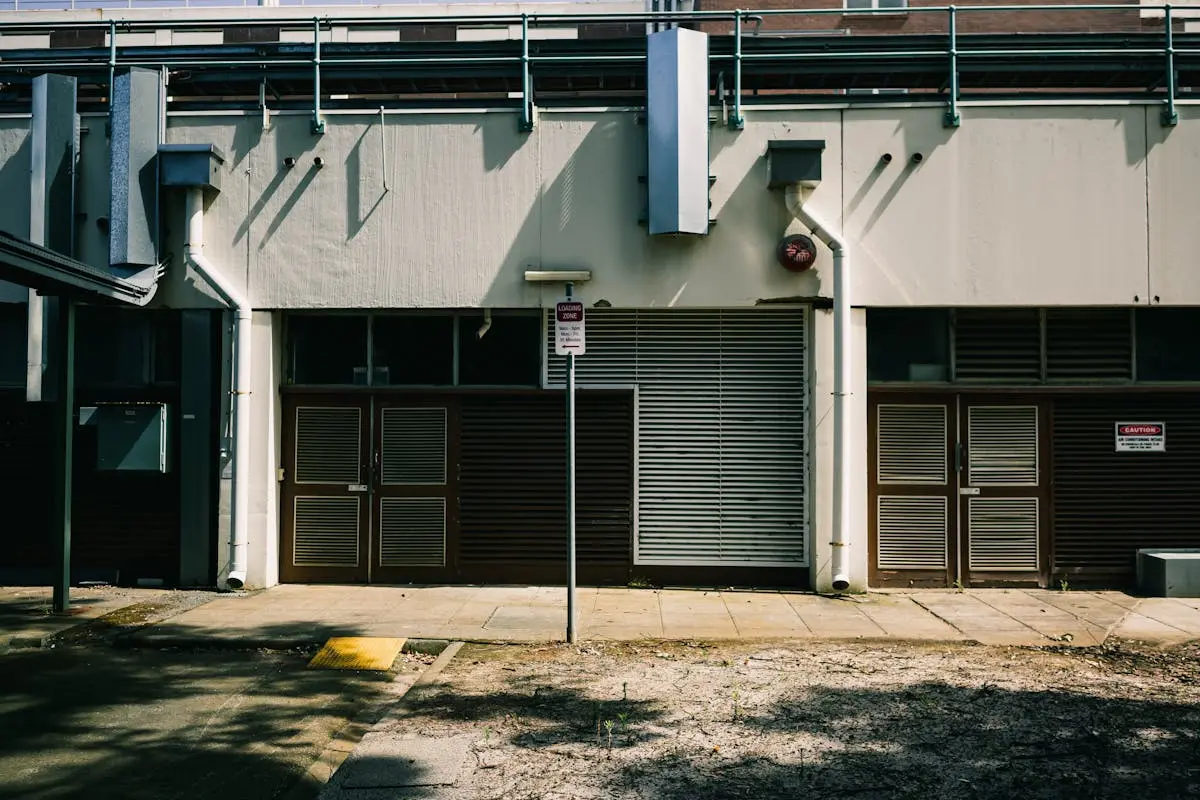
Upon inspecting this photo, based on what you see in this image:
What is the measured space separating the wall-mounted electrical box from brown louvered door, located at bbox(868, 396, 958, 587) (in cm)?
826

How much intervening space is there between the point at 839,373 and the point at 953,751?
572 cm

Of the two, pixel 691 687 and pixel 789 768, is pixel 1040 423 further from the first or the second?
pixel 789 768

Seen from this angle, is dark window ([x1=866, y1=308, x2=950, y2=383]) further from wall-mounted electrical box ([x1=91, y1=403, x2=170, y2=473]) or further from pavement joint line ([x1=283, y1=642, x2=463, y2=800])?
Result: wall-mounted electrical box ([x1=91, y1=403, x2=170, y2=473])

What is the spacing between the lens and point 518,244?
1141 cm

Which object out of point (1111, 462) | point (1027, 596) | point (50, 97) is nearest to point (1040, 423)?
point (1111, 462)

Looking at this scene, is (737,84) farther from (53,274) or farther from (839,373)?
(53,274)

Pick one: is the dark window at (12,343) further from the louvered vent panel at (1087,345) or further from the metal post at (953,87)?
the louvered vent panel at (1087,345)

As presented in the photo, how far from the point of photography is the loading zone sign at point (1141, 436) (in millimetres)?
11445

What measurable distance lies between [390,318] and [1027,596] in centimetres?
801

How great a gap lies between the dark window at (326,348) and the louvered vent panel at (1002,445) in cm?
731

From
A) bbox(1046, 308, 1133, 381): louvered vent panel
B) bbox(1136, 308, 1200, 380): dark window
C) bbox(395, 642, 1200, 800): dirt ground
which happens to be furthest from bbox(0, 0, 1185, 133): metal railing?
bbox(395, 642, 1200, 800): dirt ground

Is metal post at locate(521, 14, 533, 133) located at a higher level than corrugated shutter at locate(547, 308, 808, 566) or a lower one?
higher

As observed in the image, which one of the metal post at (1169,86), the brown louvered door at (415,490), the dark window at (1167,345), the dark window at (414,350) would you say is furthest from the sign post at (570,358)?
the metal post at (1169,86)

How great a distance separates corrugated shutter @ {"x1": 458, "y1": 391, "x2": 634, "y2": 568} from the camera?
11547 mm
